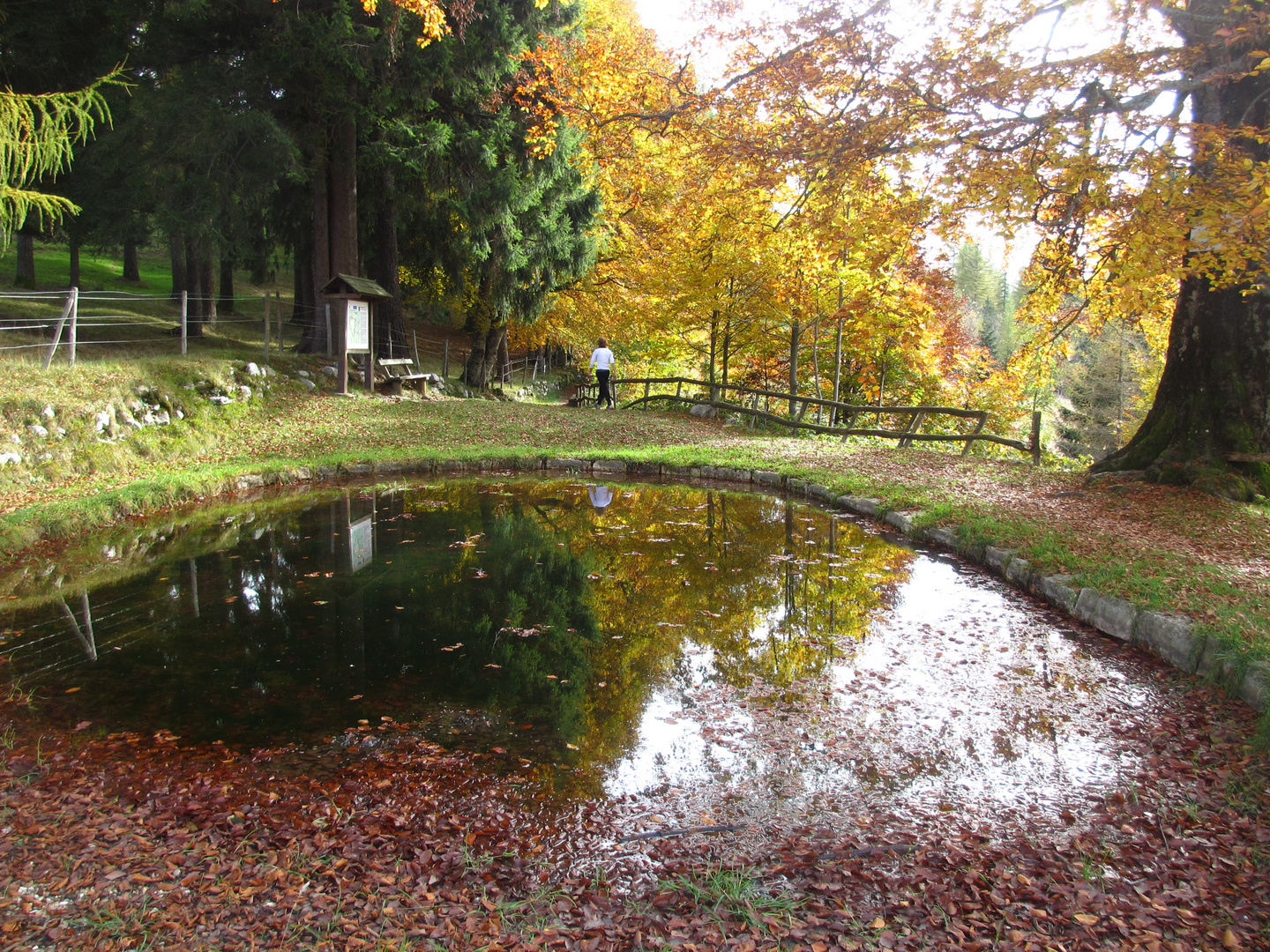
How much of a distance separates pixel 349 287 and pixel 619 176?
20.7ft

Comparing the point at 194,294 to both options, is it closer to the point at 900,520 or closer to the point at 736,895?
the point at 900,520

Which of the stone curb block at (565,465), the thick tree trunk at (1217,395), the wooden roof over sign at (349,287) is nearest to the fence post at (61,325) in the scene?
the wooden roof over sign at (349,287)

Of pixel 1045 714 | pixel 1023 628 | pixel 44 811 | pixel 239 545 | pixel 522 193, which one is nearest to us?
pixel 44 811

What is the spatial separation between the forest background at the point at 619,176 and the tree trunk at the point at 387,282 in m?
0.08

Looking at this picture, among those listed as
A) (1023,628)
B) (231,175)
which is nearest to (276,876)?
(1023,628)

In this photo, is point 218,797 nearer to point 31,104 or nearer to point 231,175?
point 31,104

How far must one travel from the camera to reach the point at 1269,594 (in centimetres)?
548

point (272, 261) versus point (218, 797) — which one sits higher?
point (272, 261)

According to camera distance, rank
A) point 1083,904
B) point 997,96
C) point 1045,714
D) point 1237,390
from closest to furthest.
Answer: point 1083,904 → point 1045,714 → point 997,96 → point 1237,390

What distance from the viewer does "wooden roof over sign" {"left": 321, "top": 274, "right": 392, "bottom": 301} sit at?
47.1 ft

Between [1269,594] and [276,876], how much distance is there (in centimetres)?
641

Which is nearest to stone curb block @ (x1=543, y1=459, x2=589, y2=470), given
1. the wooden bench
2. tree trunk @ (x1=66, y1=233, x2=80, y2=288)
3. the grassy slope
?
the grassy slope

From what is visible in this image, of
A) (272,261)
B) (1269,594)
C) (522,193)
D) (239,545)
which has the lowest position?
(239,545)

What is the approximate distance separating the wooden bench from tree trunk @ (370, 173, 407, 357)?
1.27ft
